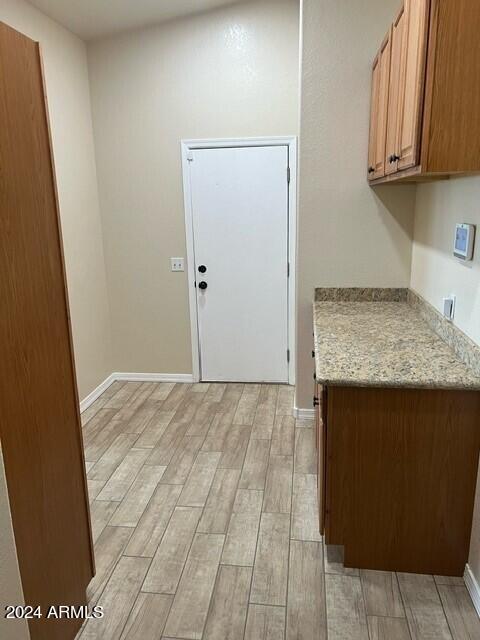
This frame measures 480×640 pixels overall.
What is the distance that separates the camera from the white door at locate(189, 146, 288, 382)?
3.79 metres

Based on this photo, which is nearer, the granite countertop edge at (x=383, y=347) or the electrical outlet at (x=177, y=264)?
the granite countertop edge at (x=383, y=347)

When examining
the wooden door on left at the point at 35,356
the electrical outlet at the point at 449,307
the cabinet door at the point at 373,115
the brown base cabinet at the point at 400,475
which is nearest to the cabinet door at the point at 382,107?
the cabinet door at the point at 373,115

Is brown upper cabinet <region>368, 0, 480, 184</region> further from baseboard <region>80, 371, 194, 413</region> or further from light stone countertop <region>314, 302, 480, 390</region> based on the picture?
baseboard <region>80, 371, 194, 413</region>

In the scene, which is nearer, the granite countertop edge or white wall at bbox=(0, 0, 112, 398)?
the granite countertop edge

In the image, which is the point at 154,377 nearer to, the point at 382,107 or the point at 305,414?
the point at 305,414

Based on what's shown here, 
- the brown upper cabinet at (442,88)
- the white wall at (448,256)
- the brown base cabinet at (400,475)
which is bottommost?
the brown base cabinet at (400,475)

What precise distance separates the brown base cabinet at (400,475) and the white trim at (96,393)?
2331mm

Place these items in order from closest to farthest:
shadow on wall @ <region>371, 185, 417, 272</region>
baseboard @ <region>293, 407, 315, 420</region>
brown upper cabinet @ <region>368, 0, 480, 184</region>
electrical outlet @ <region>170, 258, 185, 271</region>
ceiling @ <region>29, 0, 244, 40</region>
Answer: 1. brown upper cabinet @ <region>368, 0, 480, 184</region>
2. shadow on wall @ <region>371, 185, 417, 272</region>
3. ceiling @ <region>29, 0, 244, 40</region>
4. baseboard @ <region>293, 407, 315, 420</region>
5. electrical outlet @ <region>170, 258, 185, 271</region>

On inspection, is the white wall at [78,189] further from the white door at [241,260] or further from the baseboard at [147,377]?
the white door at [241,260]

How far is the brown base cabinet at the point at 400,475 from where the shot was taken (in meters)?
1.84

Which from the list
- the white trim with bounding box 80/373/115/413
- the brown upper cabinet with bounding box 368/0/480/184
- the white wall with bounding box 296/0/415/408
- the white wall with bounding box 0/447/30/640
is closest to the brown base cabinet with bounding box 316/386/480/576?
the brown upper cabinet with bounding box 368/0/480/184

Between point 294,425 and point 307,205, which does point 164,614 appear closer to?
point 294,425

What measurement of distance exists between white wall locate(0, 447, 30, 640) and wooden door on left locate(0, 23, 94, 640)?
0.66 feet

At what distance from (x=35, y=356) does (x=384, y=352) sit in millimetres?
1428
